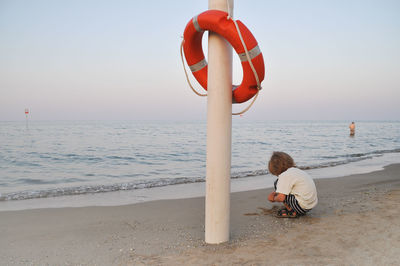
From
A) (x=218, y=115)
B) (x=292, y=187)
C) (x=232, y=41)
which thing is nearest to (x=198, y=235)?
(x=292, y=187)

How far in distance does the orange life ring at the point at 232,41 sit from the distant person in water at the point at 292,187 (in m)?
1.13

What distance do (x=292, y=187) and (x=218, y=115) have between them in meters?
1.43

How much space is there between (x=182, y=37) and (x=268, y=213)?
2.41 meters

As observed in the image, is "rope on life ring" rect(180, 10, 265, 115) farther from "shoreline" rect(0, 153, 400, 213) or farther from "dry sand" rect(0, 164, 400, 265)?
"shoreline" rect(0, 153, 400, 213)

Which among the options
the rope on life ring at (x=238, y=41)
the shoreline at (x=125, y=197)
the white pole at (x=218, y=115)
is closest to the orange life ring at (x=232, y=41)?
the rope on life ring at (x=238, y=41)

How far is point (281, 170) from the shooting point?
354cm

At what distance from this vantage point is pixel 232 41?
255 centimetres

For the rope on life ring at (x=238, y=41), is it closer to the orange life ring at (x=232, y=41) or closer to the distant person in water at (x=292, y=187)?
the orange life ring at (x=232, y=41)

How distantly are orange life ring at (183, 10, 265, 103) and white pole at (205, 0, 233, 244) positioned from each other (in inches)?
4.1

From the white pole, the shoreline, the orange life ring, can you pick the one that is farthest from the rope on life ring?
the shoreline

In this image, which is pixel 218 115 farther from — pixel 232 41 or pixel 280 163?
pixel 280 163

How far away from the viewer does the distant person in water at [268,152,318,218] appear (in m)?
3.43

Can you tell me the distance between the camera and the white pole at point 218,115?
2643mm

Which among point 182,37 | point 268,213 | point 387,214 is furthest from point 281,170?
point 182,37
